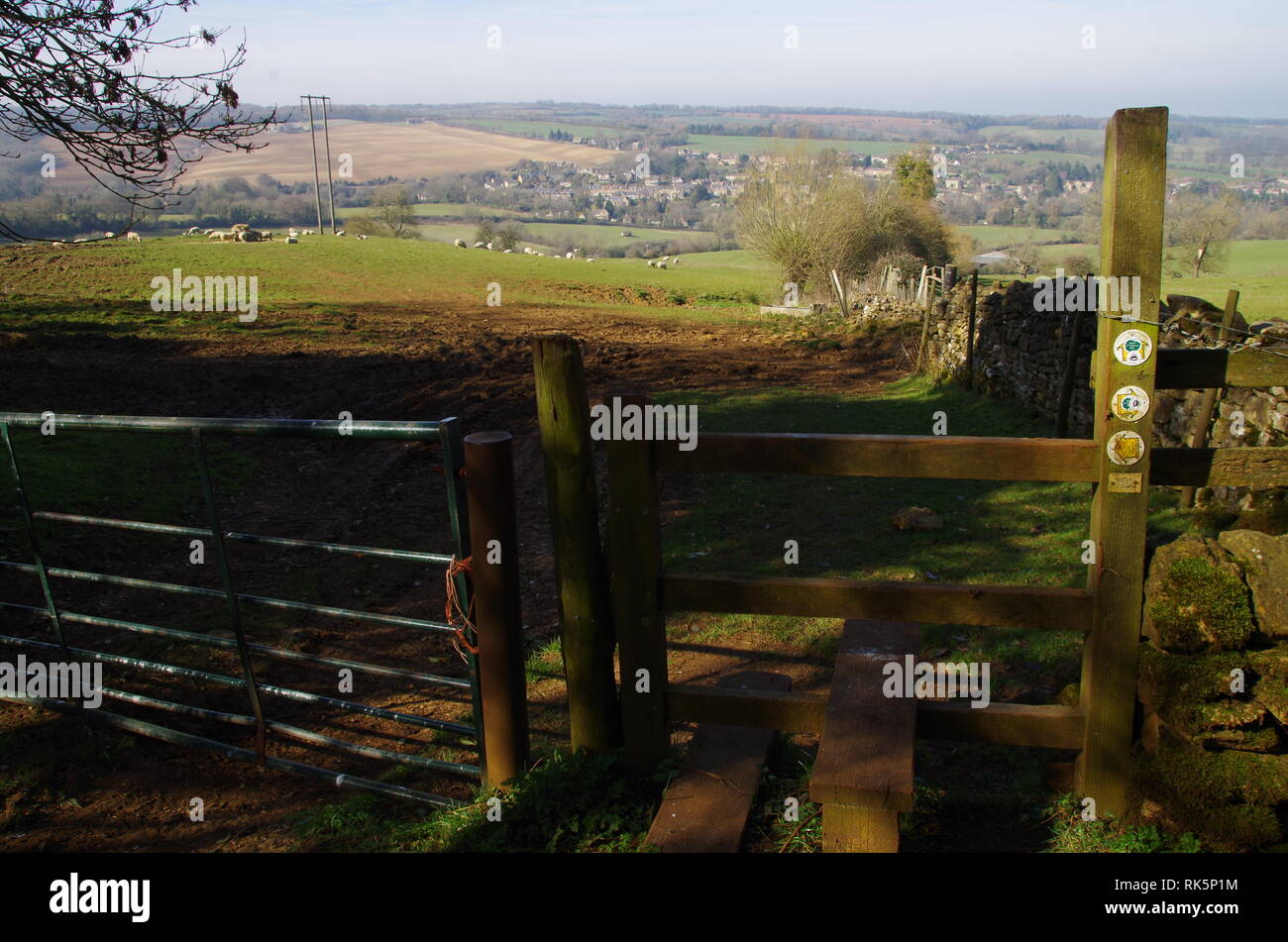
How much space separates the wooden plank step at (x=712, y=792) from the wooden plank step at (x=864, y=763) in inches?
13.7

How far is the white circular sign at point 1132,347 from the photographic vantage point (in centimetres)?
284

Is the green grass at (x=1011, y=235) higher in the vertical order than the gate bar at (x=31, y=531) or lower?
higher

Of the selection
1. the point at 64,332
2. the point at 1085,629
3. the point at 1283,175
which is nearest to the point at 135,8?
the point at 1085,629

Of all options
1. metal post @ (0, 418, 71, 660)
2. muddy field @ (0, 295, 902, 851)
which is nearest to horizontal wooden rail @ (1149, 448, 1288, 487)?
muddy field @ (0, 295, 902, 851)

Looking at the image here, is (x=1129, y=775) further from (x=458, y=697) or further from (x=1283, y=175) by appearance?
(x=1283, y=175)

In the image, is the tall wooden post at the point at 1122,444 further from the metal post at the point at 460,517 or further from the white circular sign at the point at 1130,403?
the metal post at the point at 460,517

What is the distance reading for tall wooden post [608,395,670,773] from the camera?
3168 mm

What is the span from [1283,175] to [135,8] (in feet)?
235

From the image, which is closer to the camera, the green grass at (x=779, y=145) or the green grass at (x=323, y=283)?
the green grass at (x=323, y=283)

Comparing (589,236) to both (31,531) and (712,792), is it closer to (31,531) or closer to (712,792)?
(31,531)

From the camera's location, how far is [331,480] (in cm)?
1021

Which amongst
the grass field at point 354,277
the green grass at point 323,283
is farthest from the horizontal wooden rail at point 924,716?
the grass field at point 354,277

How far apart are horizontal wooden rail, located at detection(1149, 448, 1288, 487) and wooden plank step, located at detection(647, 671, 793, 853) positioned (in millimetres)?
1693
